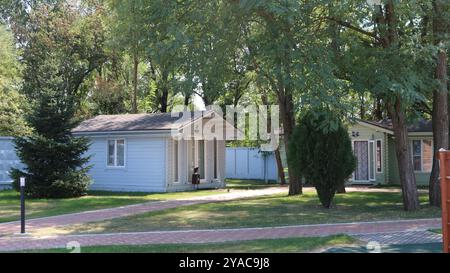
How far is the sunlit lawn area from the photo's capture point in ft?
52.3

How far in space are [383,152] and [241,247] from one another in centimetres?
2035

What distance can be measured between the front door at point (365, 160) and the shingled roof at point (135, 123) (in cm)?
908

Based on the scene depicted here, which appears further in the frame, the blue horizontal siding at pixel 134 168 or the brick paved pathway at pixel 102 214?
the blue horizontal siding at pixel 134 168

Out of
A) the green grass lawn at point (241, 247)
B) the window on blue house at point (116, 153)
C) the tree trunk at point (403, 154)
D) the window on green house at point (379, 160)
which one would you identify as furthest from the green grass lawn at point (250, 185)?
the green grass lawn at point (241, 247)

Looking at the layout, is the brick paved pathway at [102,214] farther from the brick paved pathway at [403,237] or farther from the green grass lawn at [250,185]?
the brick paved pathway at [403,237]

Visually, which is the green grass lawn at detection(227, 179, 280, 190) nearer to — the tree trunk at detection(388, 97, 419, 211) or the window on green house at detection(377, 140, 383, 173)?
the window on green house at detection(377, 140, 383, 173)

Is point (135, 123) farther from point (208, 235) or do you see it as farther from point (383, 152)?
point (208, 235)

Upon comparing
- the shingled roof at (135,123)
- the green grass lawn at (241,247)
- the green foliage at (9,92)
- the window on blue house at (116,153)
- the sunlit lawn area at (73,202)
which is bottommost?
the green grass lawn at (241,247)

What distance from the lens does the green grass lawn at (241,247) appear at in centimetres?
949

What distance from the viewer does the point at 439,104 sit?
16.3 metres

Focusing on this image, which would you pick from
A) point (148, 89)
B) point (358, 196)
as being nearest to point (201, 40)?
point (358, 196)

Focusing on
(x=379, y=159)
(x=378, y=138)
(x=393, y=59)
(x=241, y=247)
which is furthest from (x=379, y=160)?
(x=241, y=247)

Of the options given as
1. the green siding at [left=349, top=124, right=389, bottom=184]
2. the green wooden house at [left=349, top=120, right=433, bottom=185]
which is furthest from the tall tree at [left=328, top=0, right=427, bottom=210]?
the green siding at [left=349, top=124, right=389, bottom=184]
